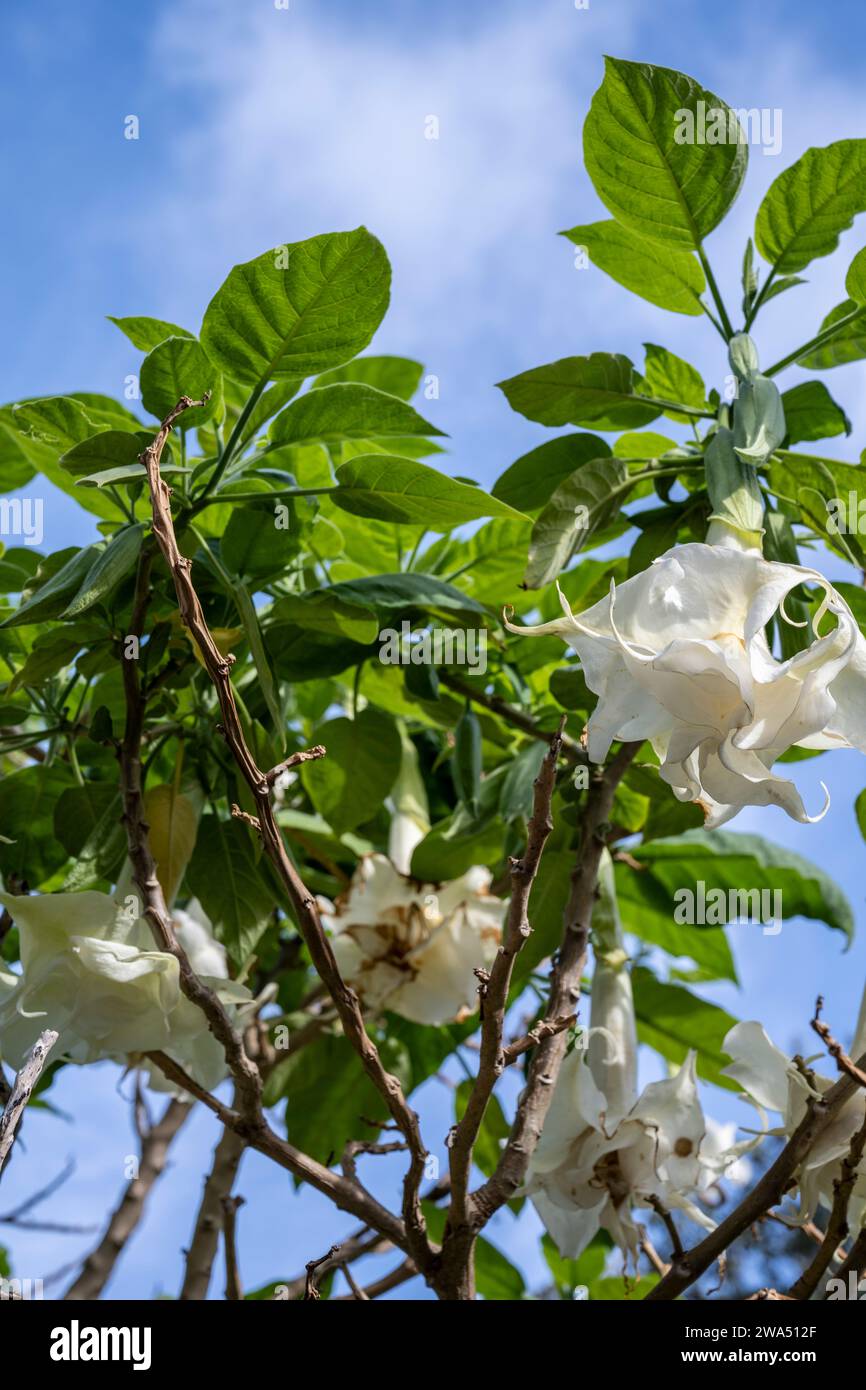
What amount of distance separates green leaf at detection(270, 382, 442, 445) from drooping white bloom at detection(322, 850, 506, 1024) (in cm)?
52

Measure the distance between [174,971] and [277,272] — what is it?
1.63 feet

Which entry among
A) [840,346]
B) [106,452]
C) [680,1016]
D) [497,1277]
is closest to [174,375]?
[106,452]

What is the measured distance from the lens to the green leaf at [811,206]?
105cm

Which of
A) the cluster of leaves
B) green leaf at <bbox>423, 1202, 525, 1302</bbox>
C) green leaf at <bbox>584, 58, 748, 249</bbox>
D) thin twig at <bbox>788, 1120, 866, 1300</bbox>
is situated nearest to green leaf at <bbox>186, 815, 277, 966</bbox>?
the cluster of leaves

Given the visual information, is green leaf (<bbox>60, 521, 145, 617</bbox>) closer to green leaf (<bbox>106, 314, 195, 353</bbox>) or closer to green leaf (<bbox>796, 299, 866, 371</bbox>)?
green leaf (<bbox>106, 314, 195, 353</bbox>)

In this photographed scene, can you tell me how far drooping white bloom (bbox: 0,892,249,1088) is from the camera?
0.92 meters

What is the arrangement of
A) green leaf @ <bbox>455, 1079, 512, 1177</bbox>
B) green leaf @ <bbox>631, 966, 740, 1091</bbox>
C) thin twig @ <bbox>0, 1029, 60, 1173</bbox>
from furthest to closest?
green leaf @ <bbox>455, 1079, 512, 1177</bbox>
green leaf @ <bbox>631, 966, 740, 1091</bbox>
thin twig @ <bbox>0, 1029, 60, 1173</bbox>

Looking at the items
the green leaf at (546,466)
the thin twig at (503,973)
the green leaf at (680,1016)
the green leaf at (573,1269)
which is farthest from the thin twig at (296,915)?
the green leaf at (573,1269)

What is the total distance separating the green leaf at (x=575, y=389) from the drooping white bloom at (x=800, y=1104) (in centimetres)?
51

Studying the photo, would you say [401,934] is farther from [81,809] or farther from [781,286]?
[781,286]
